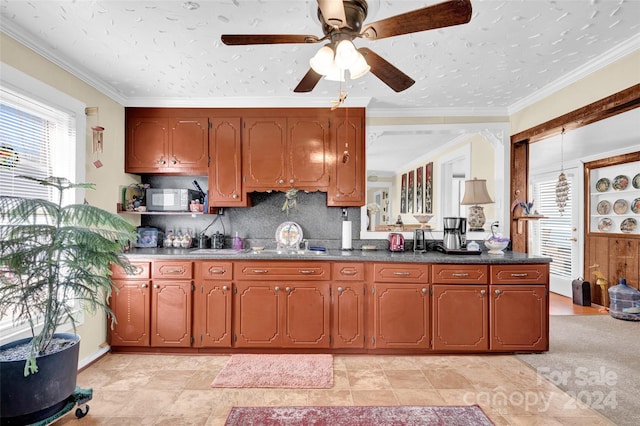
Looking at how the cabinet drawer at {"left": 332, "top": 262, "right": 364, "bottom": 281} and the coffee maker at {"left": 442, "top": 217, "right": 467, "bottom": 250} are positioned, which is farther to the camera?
the coffee maker at {"left": 442, "top": 217, "right": 467, "bottom": 250}

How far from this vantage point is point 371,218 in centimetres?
417

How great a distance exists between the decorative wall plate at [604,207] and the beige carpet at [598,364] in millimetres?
1991

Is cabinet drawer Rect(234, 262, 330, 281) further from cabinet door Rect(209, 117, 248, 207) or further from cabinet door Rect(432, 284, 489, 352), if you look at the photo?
cabinet door Rect(432, 284, 489, 352)

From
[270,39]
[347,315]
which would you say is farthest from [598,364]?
[270,39]

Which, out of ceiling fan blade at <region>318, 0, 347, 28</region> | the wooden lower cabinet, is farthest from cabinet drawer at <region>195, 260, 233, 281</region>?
ceiling fan blade at <region>318, 0, 347, 28</region>

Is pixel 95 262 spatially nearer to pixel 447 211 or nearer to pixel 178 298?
pixel 178 298

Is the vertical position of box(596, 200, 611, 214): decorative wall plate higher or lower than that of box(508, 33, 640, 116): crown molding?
lower

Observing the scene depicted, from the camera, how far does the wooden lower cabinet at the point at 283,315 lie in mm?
2889

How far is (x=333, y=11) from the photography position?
131 cm

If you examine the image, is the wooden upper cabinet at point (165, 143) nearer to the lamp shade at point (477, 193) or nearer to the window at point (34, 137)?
the window at point (34, 137)

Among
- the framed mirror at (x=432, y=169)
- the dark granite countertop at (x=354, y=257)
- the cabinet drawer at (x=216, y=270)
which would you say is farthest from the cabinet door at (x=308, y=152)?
the cabinet drawer at (x=216, y=270)

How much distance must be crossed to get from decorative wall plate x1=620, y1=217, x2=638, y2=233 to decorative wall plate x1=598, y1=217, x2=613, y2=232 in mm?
145

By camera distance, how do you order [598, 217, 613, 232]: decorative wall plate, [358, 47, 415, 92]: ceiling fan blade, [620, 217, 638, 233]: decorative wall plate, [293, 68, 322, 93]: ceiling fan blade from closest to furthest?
[358, 47, 415, 92]: ceiling fan blade → [293, 68, 322, 93]: ceiling fan blade → [620, 217, 638, 233]: decorative wall plate → [598, 217, 613, 232]: decorative wall plate

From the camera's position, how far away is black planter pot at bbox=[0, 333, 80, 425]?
1.72m
